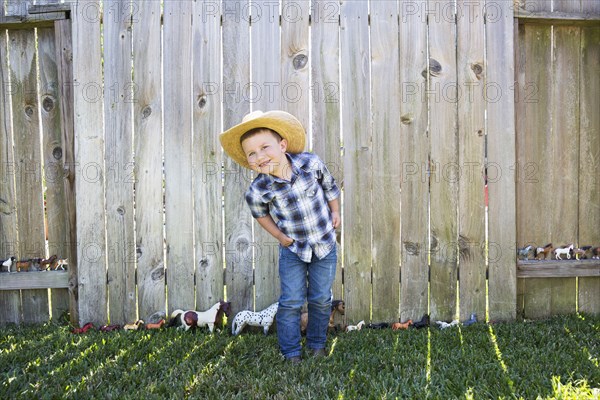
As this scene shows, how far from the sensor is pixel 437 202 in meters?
3.39

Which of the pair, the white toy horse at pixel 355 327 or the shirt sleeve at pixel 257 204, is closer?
the shirt sleeve at pixel 257 204

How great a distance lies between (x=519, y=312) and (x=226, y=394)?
2326 mm

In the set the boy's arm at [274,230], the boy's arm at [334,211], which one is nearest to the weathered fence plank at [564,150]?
the boy's arm at [334,211]

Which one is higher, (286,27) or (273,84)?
(286,27)

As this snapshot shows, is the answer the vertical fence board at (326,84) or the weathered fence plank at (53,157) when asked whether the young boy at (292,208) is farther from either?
the weathered fence plank at (53,157)

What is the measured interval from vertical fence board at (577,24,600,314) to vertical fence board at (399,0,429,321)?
118 centimetres

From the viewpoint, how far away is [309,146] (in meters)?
3.32

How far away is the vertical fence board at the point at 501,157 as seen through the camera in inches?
133

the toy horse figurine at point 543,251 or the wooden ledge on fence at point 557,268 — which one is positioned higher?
the toy horse figurine at point 543,251

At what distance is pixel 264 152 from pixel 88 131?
1.46 m

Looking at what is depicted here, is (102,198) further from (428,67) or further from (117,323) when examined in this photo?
(428,67)

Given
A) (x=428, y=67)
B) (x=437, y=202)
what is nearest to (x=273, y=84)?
(x=428, y=67)

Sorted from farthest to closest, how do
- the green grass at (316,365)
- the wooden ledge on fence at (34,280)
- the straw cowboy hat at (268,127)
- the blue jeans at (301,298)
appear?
the wooden ledge on fence at (34,280)
the blue jeans at (301,298)
the straw cowboy hat at (268,127)
the green grass at (316,365)

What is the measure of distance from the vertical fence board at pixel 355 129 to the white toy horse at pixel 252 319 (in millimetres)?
545
